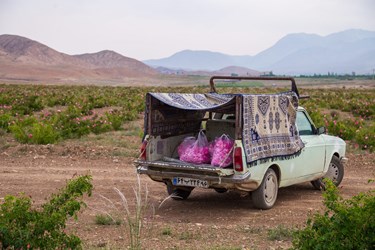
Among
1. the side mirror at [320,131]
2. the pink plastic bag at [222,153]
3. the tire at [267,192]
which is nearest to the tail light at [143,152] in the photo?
the pink plastic bag at [222,153]

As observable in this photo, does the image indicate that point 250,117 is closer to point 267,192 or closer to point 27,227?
point 267,192

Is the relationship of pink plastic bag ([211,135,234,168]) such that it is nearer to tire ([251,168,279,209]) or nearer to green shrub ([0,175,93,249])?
tire ([251,168,279,209])

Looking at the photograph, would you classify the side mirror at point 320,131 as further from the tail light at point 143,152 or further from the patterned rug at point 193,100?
the tail light at point 143,152

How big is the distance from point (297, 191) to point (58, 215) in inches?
253

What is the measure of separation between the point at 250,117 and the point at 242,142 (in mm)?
415

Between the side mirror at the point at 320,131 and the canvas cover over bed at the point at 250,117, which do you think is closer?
the canvas cover over bed at the point at 250,117

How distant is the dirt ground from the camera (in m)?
7.32

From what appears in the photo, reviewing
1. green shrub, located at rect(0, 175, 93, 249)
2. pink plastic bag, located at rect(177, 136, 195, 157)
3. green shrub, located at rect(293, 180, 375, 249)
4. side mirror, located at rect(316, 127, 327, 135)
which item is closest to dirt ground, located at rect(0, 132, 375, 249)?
pink plastic bag, located at rect(177, 136, 195, 157)

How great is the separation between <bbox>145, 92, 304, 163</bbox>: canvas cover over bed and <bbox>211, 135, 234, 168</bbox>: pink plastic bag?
0.35 m

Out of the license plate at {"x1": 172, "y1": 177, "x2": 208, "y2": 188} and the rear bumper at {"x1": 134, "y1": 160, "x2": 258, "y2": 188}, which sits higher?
the rear bumper at {"x1": 134, "y1": 160, "x2": 258, "y2": 188}

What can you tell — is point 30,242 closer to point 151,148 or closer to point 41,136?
point 151,148

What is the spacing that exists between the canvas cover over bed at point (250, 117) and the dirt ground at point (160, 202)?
958mm

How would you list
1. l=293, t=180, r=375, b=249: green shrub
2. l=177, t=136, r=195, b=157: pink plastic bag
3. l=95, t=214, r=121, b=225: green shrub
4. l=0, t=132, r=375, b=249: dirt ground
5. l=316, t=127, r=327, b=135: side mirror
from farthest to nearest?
l=316, t=127, r=327, b=135: side mirror < l=177, t=136, r=195, b=157: pink plastic bag < l=95, t=214, r=121, b=225: green shrub < l=0, t=132, r=375, b=249: dirt ground < l=293, t=180, r=375, b=249: green shrub

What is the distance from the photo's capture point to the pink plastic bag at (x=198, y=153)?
8.99m
